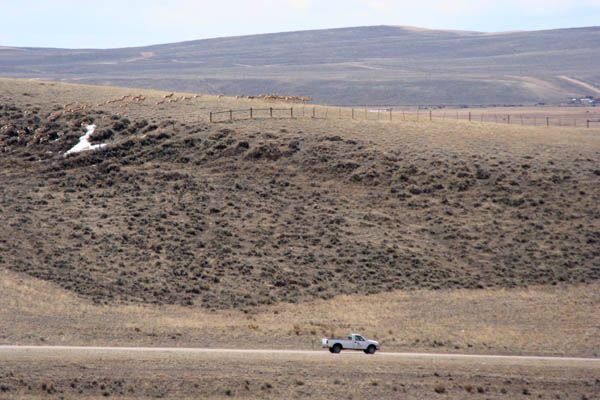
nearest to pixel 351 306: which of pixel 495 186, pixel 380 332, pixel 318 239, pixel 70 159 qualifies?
pixel 380 332

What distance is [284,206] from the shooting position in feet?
149

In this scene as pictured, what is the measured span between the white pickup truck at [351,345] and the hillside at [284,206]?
26.8 ft

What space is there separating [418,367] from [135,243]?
18.1 metres

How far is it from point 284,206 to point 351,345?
62.4 feet

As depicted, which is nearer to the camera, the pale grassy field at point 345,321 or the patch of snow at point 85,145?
the pale grassy field at point 345,321

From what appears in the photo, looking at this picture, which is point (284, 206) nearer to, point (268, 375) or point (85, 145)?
point (85, 145)

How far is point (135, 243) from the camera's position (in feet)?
131

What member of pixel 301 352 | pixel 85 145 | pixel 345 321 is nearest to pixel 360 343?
pixel 301 352

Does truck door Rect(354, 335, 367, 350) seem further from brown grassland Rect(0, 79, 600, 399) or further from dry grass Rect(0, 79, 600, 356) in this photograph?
dry grass Rect(0, 79, 600, 356)

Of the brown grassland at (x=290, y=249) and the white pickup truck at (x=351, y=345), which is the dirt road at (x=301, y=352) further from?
the brown grassland at (x=290, y=249)

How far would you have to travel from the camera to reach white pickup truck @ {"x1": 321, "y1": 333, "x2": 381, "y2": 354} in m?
26.7

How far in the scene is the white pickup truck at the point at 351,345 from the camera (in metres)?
26.7

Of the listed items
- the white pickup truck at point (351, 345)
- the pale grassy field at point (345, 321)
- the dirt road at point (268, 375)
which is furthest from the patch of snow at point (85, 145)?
the white pickup truck at point (351, 345)

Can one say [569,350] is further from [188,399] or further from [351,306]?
[188,399]
